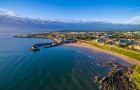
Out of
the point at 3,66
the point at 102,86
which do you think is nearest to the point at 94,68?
the point at 102,86

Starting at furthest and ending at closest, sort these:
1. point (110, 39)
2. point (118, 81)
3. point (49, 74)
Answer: point (110, 39) < point (49, 74) < point (118, 81)

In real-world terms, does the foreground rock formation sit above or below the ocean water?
below

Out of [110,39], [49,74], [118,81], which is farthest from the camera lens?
[110,39]

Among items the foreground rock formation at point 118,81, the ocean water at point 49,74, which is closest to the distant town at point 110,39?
the foreground rock formation at point 118,81

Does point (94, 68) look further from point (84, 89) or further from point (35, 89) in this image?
point (35, 89)

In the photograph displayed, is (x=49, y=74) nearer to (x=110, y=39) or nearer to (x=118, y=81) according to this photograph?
(x=118, y=81)

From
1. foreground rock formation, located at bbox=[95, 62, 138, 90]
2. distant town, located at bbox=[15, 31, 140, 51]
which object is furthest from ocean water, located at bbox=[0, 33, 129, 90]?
distant town, located at bbox=[15, 31, 140, 51]

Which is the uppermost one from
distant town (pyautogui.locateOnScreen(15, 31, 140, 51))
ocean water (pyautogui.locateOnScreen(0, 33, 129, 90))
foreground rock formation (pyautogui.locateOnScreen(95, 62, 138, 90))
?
distant town (pyautogui.locateOnScreen(15, 31, 140, 51))

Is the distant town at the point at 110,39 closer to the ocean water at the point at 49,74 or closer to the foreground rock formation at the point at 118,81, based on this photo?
the foreground rock formation at the point at 118,81

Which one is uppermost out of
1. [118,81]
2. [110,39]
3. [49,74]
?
[110,39]

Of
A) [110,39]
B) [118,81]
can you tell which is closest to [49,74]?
[118,81]

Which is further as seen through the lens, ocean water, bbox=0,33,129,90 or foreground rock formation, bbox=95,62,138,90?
foreground rock formation, bbox=95,62,138,90

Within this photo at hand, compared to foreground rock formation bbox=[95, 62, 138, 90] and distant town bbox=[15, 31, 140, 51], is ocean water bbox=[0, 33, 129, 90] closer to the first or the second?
foreground rock formation bbox=[95, 62, 138, 90]
